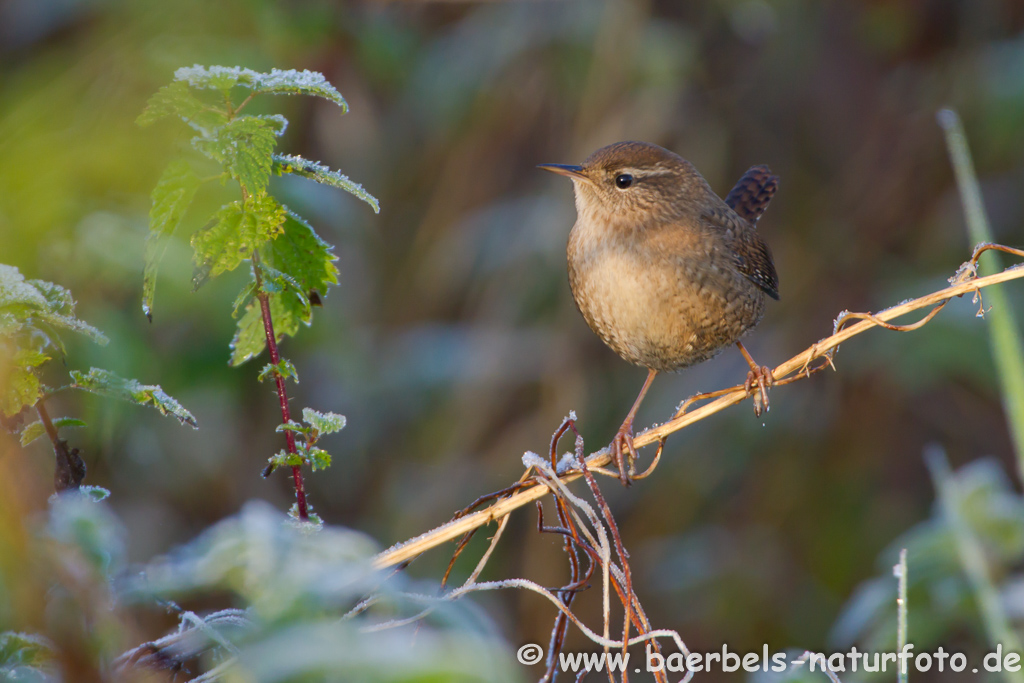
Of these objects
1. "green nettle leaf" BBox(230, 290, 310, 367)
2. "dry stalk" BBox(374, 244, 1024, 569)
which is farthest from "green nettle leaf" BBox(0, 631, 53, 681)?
"green nettle leaf" BBox(230, 290, 310, 367)

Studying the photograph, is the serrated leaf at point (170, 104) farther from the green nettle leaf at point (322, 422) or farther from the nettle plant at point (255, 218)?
the green nettle leaf at point (322, 422)

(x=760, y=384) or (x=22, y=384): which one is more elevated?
(x=760, y=384)

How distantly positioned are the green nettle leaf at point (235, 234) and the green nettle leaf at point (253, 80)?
0.19 m

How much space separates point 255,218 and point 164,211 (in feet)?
0.49

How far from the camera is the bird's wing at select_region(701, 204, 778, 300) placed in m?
2.96

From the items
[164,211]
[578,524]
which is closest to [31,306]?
[164,211]

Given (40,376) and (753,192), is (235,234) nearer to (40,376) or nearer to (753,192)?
(40,376)

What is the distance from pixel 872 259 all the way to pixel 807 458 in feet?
4.33

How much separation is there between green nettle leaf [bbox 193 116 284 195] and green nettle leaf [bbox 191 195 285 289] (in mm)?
39

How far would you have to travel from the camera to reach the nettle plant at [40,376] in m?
1.36

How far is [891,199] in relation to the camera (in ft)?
18.9

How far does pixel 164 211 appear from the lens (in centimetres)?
151

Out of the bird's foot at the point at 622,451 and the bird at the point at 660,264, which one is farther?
the bird at the point at 660,264

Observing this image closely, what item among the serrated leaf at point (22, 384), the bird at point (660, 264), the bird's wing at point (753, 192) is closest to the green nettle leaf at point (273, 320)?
the serrated leaf at point (22, 384)
